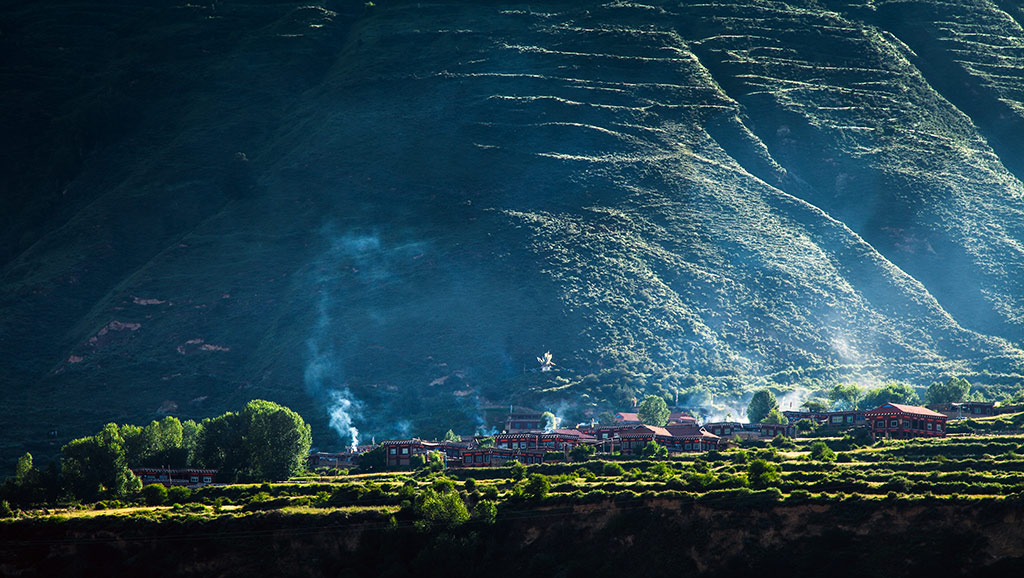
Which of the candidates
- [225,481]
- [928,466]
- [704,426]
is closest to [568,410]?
[704,426]

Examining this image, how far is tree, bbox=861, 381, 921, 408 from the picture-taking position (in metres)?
136

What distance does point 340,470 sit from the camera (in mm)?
121062

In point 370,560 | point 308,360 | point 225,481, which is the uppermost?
point 370,560

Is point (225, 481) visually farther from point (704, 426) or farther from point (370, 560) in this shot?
point (704, 426)

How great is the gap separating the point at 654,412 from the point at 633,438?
18051 mm

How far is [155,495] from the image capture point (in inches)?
4070

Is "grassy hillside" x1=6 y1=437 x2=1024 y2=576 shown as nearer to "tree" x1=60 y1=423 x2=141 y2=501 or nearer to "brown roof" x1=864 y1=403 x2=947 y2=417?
"tree" x1=60 y1=423 x2=141 y2=501

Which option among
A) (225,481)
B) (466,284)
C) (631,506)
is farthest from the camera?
(466,284)

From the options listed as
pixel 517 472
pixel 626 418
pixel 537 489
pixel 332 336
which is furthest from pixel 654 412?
pixel 332 336

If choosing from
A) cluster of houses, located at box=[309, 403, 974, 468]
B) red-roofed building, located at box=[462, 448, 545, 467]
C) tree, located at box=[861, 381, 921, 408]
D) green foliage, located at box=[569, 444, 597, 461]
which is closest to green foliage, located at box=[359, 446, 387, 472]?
cluster of houses, located at box=[309, 403, 974, 468]

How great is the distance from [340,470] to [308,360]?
42384 mm

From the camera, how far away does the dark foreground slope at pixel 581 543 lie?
7844cm

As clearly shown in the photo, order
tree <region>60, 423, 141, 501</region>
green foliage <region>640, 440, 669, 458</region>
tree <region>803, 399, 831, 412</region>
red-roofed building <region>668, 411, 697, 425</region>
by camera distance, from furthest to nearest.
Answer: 1. tree <region>803, 399, 831, 412</region>
2. red-roofed building <region>668, 411, 697, 425</region>
3. green foliage <region>640, 440, 669, 458</region>
4. tree <region>60, 423, 141, 501</region>

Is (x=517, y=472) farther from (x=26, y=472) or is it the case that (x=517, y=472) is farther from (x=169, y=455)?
(x=26, y=472)
